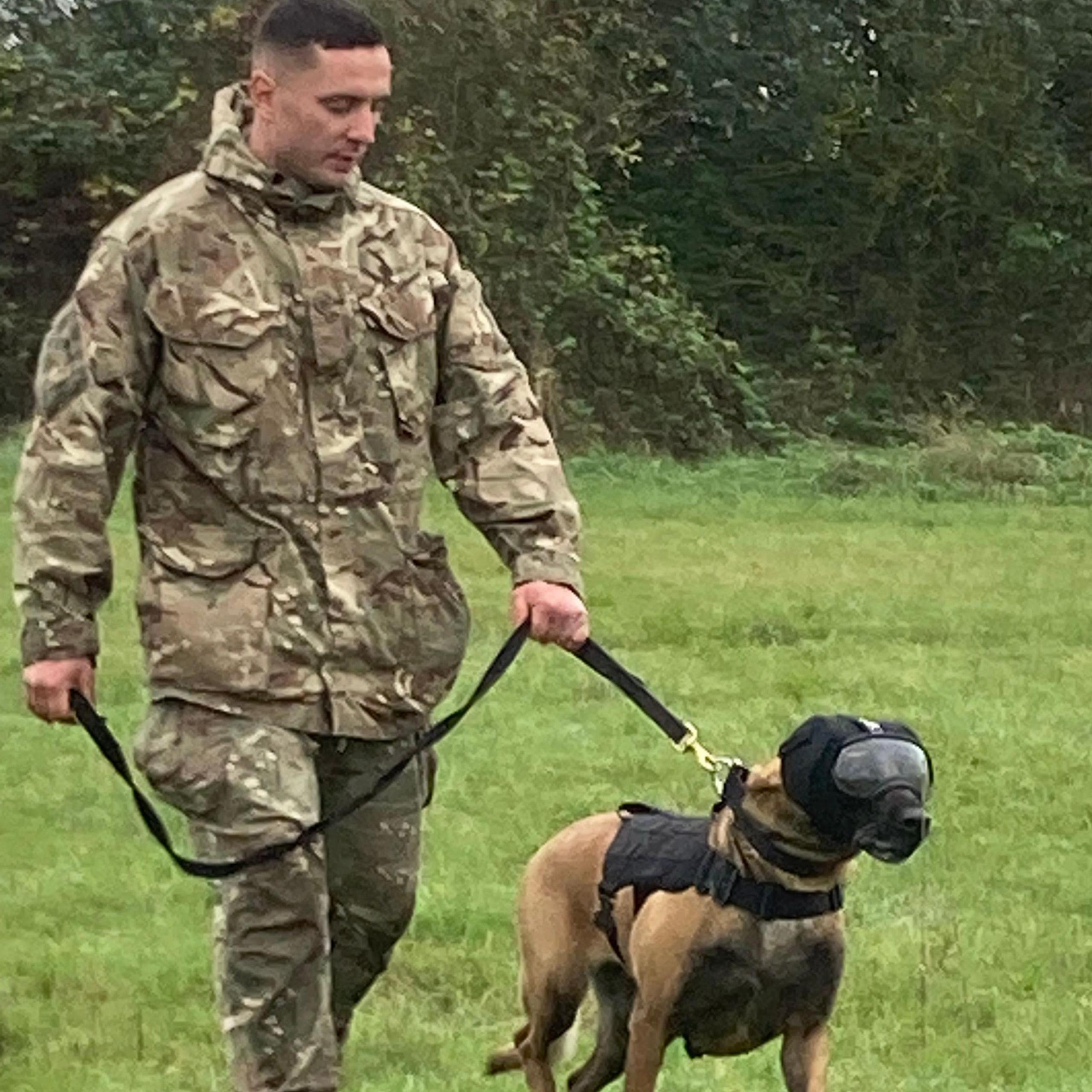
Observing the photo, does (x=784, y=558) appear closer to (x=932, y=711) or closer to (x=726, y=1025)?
(x=932, y=711)

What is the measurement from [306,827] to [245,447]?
602mm

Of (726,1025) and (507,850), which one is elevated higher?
(726,1025)

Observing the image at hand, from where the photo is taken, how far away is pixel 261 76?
14.7 ft

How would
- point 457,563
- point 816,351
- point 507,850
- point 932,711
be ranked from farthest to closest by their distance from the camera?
point 816,351, point 457,563, point 932,711, point 507,850

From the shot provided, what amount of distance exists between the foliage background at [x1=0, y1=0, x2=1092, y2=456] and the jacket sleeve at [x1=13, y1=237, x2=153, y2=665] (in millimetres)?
17667

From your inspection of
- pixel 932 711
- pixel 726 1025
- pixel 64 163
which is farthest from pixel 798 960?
pixel 64 163

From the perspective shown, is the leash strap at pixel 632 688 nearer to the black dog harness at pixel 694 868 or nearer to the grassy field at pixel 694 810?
the black dog harness at pixel 694 868

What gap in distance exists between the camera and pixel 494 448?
475cm

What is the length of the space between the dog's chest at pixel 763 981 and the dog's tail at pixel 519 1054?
501 millimetres

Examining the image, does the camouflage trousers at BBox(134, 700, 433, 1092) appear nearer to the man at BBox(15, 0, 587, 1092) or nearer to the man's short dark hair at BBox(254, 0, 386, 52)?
the man at BBox(15, 0, 587, 1092)

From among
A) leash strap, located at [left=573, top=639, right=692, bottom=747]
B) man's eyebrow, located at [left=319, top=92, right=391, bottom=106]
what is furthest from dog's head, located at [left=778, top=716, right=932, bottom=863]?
man's eyebrow, located at [left=319, top=92, right=391, bottom=106]

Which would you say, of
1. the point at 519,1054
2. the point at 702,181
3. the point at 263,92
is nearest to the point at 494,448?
the point at 263,92

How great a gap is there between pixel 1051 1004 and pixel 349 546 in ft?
7.74

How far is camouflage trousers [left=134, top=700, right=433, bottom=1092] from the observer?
4.49 m
